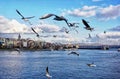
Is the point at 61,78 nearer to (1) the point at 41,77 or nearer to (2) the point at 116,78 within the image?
(1) the point at 41,77

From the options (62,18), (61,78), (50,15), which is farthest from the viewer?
(61,78)

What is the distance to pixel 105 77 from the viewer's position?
60.6 metres

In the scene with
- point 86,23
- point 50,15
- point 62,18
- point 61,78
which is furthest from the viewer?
point 61,78

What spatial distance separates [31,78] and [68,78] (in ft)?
17.9

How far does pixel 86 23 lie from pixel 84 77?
41403 millimetres

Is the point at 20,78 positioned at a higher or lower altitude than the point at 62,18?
lower

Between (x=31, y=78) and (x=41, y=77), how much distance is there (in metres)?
1.52

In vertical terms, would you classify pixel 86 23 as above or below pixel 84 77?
above

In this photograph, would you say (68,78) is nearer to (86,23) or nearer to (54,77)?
(54,77)

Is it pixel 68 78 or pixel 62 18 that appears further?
pixel 68 78

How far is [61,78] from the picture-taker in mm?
57875

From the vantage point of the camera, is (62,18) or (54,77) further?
(54,77)

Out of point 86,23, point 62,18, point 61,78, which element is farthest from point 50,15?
point 61,78

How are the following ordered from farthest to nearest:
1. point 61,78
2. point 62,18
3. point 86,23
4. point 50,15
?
point 61,78
point 86,23
point 62,18
point 50,15
